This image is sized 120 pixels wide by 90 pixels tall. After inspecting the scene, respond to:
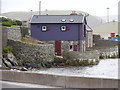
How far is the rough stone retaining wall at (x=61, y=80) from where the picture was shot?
43.0 feet

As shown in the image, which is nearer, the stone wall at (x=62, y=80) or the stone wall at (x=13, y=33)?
the stone wall at (x=62, y=80)

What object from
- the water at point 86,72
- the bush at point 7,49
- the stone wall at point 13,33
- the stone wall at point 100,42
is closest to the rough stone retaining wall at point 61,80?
the water at point 86,72

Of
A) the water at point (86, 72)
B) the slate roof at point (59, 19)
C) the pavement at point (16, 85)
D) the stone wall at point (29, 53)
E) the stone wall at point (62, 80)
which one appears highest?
the slate roof at point (59, 19)

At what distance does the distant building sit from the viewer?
40.8 metres

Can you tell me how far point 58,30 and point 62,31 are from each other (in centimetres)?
51

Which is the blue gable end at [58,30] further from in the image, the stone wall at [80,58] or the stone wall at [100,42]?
the stone wall at [100,42]

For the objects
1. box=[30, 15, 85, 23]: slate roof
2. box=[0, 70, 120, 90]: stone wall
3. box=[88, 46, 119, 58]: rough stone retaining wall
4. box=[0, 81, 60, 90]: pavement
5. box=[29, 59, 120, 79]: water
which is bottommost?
A: box=[88, 46, 119, 58]: rough stone retaining wall

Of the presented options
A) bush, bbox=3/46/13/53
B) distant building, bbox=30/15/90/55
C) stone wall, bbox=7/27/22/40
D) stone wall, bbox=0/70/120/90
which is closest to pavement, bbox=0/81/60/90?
stone wall, bbox=0/70/120/90

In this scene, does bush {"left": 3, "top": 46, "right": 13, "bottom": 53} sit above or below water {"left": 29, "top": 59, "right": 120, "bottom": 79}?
above

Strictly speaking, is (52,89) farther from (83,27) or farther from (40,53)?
(83,27)

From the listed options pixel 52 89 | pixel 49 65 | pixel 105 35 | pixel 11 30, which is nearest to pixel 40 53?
pixel 49 65

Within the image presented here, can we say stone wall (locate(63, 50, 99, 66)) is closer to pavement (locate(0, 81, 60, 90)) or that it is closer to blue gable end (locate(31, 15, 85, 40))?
blue gable end (locate(31, 15, 85, 40))

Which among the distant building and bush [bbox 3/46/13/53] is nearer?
bush [bbox 3/46/13/53]

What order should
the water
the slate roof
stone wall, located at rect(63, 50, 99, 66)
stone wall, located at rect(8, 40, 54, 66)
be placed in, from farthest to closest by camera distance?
1. the slate roof
2. stone wall, located at rect(63, 50, 99, 66)
3. stone wall, located at rect(8, 40, 54, 66)
4. the water
